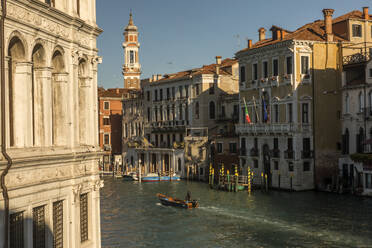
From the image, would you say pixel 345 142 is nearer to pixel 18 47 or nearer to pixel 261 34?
pixel 261 34

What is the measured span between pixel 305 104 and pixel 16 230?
29.4m

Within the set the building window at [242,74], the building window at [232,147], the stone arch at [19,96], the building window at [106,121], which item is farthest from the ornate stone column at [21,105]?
the building window at [106,121]

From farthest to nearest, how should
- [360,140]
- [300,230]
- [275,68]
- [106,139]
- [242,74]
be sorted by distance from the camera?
[106,139] → [242,74] → [275,68] → [360,140] → [300,230]

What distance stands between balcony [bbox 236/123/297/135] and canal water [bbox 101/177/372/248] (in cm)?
403

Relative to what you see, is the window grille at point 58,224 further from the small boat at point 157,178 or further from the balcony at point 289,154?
the small boat at point 157,178

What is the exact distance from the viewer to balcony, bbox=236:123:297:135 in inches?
1449


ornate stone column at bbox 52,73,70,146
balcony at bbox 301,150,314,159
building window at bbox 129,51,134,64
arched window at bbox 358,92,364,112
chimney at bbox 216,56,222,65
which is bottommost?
balcony at bbox 301,150,314,159

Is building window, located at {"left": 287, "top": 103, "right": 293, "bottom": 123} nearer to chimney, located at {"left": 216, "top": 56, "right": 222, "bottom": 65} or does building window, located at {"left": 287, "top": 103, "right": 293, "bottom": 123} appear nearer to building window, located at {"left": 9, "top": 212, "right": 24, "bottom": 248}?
chimney, located at {"left": 216, "top": 56, "right": 222, "bottom": 65}

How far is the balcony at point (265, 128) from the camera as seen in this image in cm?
3681

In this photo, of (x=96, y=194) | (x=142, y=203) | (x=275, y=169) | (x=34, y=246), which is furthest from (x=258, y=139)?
(x=34, y=246)

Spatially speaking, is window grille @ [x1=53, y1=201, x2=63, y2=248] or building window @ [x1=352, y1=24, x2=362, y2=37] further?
building window @ [x1=352, y1=24, x2=362, y2=37]

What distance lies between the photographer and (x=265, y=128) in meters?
39.1

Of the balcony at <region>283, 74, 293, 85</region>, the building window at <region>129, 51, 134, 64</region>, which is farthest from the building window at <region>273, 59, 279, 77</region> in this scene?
the building window at <region>129, 51, 134, 64</region>

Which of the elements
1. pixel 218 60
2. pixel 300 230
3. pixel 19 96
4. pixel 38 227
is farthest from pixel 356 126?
pixel 19 96
